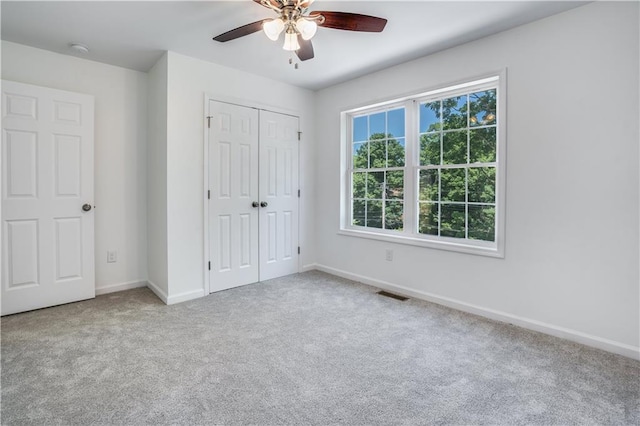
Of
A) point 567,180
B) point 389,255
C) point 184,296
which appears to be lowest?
point 184,296

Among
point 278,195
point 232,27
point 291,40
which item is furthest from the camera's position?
point 278,195

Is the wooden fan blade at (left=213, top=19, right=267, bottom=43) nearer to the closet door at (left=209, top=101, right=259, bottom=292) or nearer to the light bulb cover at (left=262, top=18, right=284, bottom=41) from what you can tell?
the light bulb cover at (left=262, top=18, right=284, bottom=41)

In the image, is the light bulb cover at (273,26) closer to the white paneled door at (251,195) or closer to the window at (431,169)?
the white paneled door at (251,195)

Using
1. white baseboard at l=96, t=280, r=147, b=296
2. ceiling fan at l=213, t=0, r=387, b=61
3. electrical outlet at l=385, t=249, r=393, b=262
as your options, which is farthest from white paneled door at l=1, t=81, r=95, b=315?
electrical outlet at l=385, t=249, r=393, b=262

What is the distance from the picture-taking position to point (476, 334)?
2.57 m

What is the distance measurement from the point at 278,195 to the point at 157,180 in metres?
1.38

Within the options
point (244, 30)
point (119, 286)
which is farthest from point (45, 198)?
point (244, 30)

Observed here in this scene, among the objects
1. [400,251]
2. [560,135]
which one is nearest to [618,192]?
[560,135]

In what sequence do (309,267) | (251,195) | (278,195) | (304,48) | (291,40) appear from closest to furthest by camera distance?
(291,40)
(304,48)
(251,195)
(278,195)
(309,267)

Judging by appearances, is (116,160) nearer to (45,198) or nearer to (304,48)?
(45,198)

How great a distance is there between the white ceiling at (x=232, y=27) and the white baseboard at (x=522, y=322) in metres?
2.39

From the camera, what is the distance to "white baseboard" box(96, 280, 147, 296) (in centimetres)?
350

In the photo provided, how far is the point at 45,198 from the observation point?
308cm

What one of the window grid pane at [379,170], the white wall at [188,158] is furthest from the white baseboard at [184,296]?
the window grid pane at [379,170]
